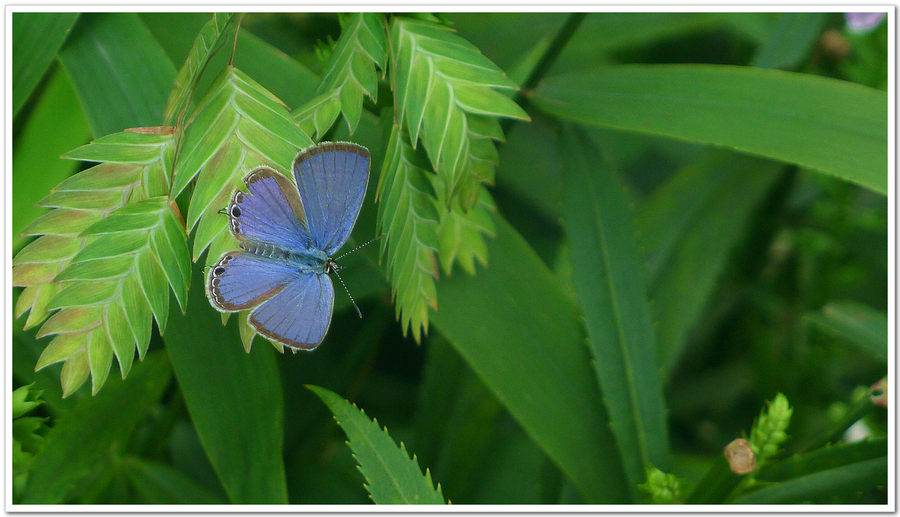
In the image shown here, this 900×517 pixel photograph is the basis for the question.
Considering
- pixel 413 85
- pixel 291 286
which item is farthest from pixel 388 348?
pixel 413 85

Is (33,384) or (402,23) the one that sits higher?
(402,23)

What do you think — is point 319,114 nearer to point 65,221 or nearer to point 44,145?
point 65,221

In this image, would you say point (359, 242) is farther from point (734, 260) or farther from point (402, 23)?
point (734, 260)

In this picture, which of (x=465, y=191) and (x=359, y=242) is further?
(x=359, y=242)

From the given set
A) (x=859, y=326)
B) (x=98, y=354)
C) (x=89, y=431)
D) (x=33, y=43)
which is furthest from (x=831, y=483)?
(x=33, y=43)

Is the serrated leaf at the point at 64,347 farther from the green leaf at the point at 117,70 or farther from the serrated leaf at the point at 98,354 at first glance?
the green leaf at the point at 117,70
